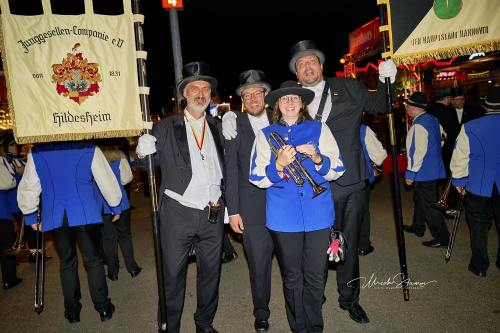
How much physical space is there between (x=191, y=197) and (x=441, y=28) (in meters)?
2.97

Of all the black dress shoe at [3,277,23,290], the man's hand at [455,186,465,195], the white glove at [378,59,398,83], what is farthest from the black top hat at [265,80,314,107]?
the black dress shoe at [3,277,23,290]

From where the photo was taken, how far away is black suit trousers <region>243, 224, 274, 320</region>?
3.54 metres

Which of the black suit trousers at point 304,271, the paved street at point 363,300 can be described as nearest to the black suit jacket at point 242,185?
the black suit trousers at point 304,271

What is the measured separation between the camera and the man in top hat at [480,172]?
4.24 metres

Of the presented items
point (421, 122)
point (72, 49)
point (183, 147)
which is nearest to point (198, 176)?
point (183, 147)

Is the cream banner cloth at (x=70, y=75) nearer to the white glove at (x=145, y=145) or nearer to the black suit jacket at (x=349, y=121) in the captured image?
the white glove at (x=145, y=145)

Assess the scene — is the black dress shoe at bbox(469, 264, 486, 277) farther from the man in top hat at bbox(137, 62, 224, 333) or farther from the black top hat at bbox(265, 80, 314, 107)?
the man in top hat at bbox(137, 62, 224, 333)

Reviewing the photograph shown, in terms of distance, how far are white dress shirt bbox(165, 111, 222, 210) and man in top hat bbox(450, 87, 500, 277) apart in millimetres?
3123

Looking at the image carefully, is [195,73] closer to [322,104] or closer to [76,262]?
[322,104]

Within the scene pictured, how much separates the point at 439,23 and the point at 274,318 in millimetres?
3499

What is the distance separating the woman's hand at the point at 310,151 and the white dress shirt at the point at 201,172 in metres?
1.00

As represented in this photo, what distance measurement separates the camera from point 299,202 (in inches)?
121

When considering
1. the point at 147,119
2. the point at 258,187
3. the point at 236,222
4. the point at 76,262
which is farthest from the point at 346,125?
the point at 76,262

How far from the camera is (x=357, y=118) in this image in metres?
3.72
